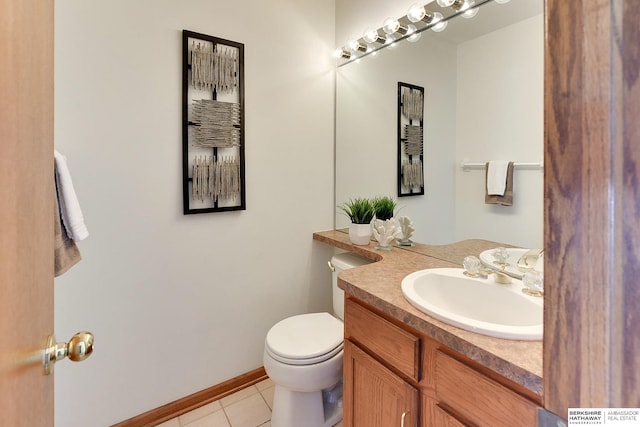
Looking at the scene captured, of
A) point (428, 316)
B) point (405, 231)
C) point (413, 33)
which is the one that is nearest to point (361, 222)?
point (405, 231)

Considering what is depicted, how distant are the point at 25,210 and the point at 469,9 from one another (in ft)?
5.65

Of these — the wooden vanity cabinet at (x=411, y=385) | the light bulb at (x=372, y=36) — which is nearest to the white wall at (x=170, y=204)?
the light bulb at (x=372, y=36)

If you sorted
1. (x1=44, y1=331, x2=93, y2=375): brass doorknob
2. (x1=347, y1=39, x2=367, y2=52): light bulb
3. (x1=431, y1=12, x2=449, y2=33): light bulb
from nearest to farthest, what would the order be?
(x1=44, y1=331, x2=93, y2=375): brass doorknob → (x1=431, y1=12, x2=449, y2=33): light bulb → (x1=347, y1=39, x2=367, y2=52): light bulb

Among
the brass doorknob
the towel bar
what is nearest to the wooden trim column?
the brass doorknob

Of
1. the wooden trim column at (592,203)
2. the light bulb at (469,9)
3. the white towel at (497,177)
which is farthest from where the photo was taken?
the light bulb at (469,9)

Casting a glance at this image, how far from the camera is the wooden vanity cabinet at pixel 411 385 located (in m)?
0.73

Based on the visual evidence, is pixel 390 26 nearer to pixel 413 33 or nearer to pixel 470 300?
pixel 413 33

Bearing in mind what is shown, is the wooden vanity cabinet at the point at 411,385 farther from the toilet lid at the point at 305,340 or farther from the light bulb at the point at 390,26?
the light bulb at the point at 390,26

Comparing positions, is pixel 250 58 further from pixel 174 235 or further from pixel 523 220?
pixel 523 220

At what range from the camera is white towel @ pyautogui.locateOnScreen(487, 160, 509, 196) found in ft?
4.16

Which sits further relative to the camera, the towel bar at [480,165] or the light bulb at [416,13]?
the light bulb at [416,13]

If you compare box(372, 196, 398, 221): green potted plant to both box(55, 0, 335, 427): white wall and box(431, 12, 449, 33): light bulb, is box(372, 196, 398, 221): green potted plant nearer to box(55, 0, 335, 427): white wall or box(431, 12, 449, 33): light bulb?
box(55, 0, 335, 427): white wall

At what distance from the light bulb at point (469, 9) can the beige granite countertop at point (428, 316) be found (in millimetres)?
1021

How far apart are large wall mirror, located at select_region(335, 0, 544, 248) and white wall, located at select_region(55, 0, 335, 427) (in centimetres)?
35
